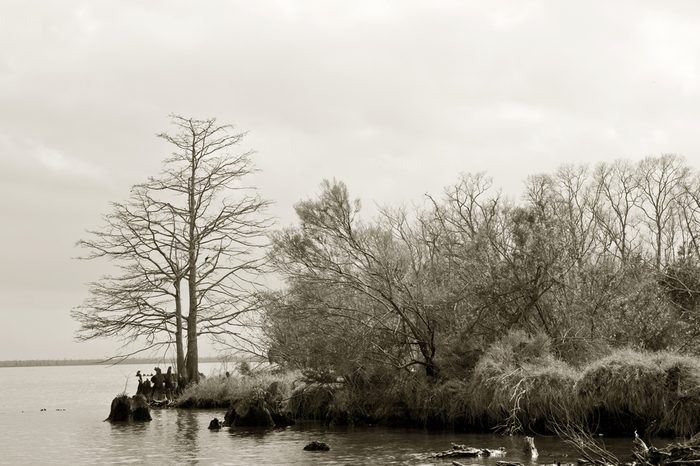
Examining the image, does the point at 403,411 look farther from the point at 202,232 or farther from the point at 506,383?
the point at 202,232

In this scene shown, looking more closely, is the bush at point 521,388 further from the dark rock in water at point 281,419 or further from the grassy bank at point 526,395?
the dark rock in water at point 281,419

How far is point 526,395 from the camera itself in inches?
979

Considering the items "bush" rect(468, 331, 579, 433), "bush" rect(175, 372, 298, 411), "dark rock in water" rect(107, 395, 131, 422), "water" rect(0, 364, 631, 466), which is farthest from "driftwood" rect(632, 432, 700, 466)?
"dark rock in water" rect(107, 395, 131, 422)

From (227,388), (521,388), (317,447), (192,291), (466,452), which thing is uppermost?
(192,291)

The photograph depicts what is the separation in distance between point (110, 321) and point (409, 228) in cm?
1527

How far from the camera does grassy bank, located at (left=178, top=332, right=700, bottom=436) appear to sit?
908 inches

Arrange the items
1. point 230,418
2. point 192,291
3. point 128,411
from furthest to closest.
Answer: point 192,291 → point 128,411 → point 230,418

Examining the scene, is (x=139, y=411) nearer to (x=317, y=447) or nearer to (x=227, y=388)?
(x=227, y=388)

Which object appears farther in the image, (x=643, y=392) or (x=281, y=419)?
(x=281, y=419)

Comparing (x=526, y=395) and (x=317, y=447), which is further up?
(x=526, y=395)

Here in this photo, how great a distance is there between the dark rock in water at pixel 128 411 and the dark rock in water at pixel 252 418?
17.1 ft

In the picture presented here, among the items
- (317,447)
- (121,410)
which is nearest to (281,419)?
(121,410)

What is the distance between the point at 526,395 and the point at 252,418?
34.3 ft

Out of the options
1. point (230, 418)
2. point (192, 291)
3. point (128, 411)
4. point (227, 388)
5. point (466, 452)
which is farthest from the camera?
point (192, 291)
